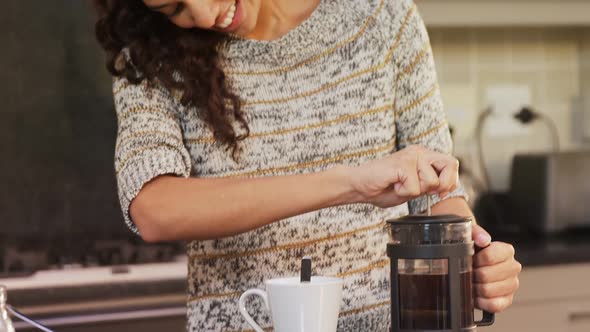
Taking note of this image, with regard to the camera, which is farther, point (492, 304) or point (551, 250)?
point (551, 250)

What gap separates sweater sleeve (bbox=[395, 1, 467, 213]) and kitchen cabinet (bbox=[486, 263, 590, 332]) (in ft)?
3.41

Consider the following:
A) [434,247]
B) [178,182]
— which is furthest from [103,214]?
[434,247]

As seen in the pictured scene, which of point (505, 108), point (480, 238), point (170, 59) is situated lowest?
point (480, 238)

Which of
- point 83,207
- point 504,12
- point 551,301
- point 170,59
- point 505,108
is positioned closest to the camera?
point 170,59

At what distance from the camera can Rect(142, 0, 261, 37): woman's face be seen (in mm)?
1316

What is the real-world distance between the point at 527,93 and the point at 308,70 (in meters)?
1.83

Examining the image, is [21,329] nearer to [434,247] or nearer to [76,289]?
[76,289]

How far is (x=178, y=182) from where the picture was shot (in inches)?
50.5

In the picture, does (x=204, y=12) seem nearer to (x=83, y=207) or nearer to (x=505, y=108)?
(x=83, y=207)

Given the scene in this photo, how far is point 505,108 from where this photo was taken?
124 inches

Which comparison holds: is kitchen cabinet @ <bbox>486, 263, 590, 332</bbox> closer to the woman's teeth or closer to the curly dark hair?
the curly dark hair

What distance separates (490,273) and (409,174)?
186 millimetres

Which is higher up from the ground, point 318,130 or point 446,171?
point 318,130

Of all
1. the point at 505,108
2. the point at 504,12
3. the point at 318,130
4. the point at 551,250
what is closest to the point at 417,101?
the point at 318,130
